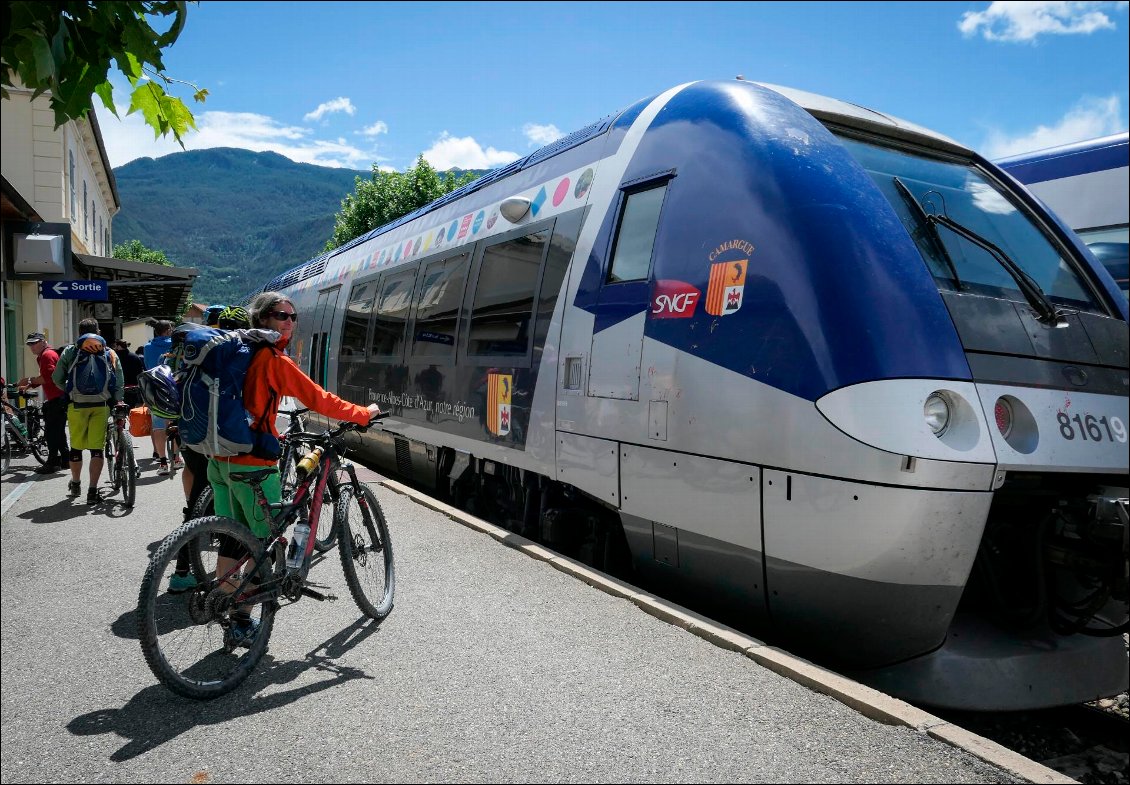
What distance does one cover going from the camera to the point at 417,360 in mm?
8055

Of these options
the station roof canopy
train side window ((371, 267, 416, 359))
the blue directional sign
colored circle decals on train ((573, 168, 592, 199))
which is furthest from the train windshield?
the station roof canopy

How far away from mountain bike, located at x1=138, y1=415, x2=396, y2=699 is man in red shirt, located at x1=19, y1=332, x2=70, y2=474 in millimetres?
6402

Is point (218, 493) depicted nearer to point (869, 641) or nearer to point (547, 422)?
point (547, 422)

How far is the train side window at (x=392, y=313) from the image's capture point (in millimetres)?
8539

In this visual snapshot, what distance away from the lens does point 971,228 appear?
4430mm

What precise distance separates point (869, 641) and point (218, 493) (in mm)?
3180

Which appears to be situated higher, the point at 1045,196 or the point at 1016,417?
the point at 1045,196

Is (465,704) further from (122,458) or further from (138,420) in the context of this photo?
(122,458)

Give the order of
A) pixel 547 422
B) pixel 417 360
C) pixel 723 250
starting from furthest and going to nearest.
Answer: pixel 417 360 → pixel 547 422 → pixel 723 250

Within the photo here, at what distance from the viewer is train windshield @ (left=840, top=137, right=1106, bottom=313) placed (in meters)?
4.07

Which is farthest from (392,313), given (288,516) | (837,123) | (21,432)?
(21,432)

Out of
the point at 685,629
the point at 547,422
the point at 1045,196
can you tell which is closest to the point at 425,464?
the point at 547,422

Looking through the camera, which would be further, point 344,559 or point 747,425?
point 344,559

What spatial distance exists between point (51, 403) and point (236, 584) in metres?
7.54
